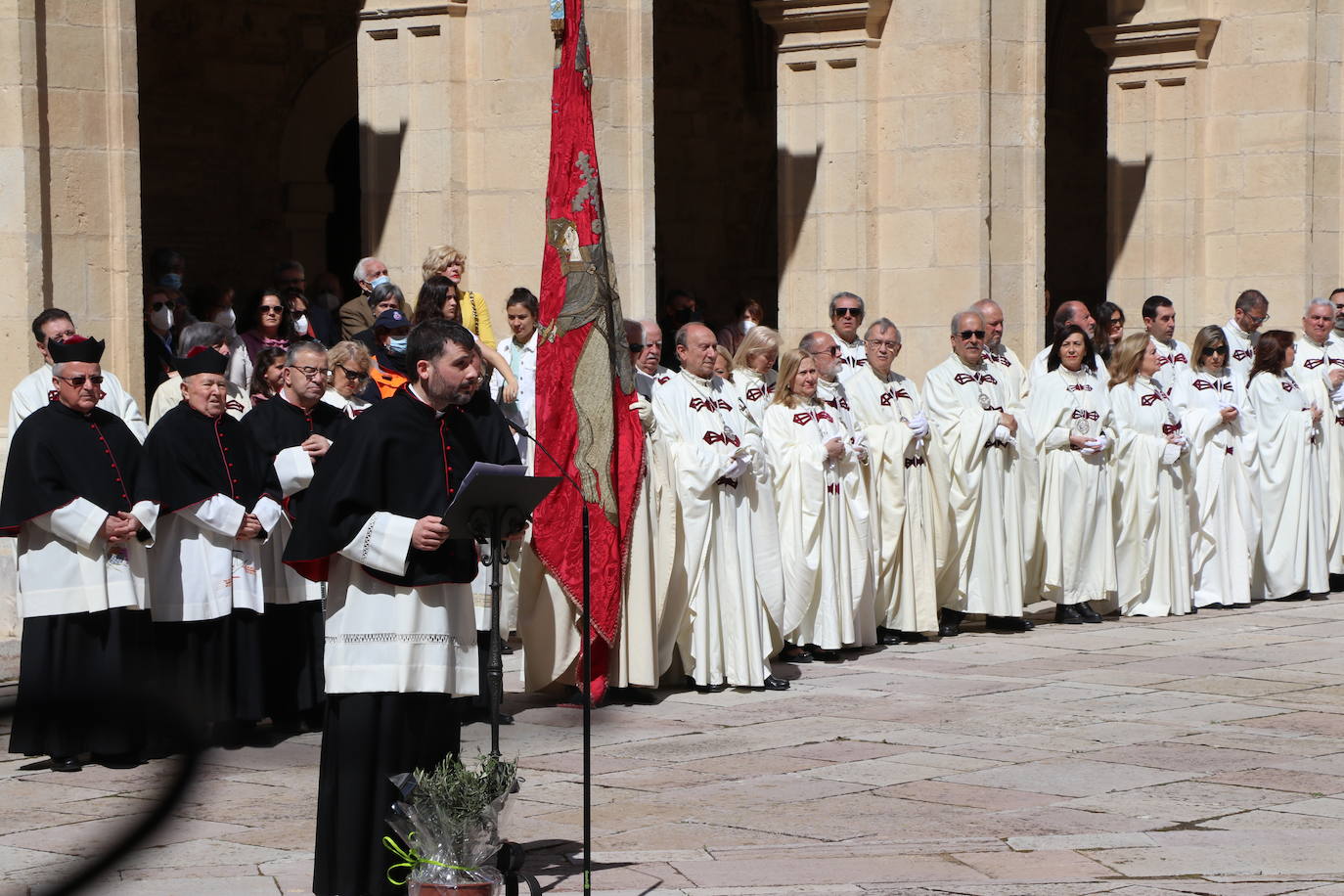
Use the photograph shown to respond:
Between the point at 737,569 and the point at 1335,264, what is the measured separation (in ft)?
31.7

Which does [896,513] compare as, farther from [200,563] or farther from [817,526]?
[200,563]

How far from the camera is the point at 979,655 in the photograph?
10.8 metres

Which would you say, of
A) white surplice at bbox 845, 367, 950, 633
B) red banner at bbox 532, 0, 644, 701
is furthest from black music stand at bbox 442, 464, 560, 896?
white surplice at bbox 845, 367, 950, 633

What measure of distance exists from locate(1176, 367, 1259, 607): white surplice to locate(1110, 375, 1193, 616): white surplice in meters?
0.45

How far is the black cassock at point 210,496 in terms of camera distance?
8.23 m

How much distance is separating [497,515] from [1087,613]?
7411 mm

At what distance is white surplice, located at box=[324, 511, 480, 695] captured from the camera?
5.64 m

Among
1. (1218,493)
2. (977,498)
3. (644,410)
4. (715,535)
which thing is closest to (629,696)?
(715,535)

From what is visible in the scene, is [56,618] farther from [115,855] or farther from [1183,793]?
[115,855]

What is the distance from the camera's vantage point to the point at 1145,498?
41.3ft

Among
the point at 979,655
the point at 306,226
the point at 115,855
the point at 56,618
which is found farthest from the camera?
the point at 306,226

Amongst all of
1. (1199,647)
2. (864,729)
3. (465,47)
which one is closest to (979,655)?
(1199,647)

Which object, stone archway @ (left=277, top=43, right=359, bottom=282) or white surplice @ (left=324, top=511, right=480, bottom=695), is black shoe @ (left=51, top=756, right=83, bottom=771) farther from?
stone archway @ (left=277, top=43, right=359, bottom=282)

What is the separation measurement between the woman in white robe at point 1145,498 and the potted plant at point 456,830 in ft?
25.5
